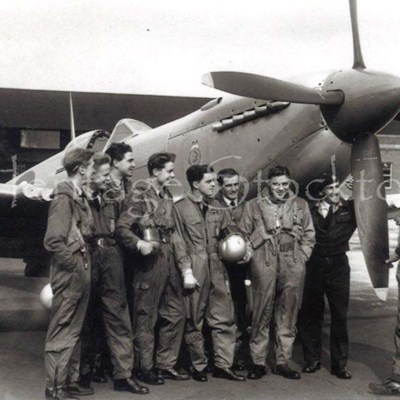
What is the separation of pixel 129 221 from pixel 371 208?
6.87 feet

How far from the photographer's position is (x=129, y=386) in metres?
4.32

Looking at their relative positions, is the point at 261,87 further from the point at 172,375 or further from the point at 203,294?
the point at 172,375

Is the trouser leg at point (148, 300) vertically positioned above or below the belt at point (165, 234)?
below

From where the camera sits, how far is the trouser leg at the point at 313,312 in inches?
196

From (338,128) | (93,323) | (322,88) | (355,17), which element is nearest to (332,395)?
(93,323)

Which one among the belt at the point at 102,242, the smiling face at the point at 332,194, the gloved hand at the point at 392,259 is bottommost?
the gloved hand at the point at 392,259

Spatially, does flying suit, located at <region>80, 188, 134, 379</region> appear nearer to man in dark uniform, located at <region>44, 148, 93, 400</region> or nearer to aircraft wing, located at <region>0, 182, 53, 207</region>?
man in dark uniform, located at <region>44, 148, 93, 400</region>

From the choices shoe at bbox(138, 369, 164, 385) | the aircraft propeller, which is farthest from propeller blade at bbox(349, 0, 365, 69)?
shoe at bbox(138, 369, 164, 385)

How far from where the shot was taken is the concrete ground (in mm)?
4297

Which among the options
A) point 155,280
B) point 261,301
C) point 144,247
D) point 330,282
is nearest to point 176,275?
point 155,280

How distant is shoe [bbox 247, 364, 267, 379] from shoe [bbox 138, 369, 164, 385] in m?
0.72

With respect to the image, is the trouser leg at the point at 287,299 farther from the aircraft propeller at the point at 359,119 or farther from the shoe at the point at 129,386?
the shoe at the point at 129,386

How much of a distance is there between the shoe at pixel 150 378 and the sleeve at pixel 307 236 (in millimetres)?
1509

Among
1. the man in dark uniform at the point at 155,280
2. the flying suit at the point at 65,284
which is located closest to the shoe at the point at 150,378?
the man in dark uniform at the point at 155,280
